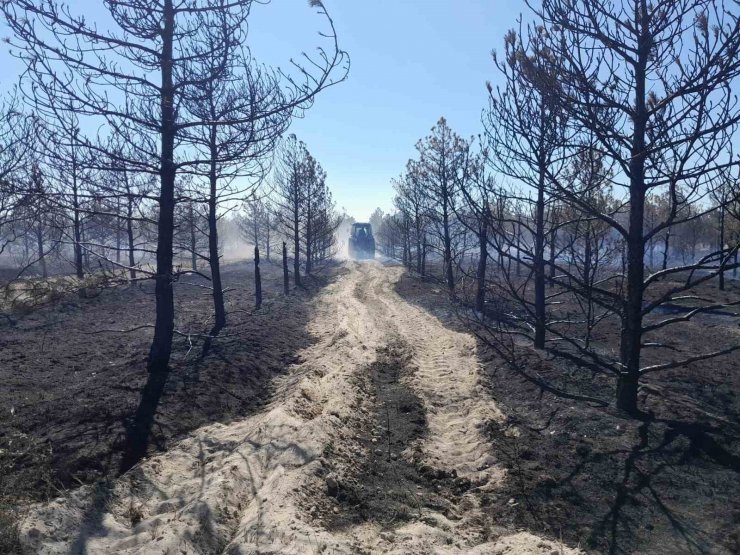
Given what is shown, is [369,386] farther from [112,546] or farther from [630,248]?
[112,546]

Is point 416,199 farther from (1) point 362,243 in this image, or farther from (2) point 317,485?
(1) point 362,243

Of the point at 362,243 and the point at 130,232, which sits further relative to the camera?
the point at 362,243

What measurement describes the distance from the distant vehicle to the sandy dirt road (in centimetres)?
5470

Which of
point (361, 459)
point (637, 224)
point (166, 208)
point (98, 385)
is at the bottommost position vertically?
point (361, 459)

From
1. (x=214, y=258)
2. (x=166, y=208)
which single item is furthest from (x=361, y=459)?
(x=214, y=258)

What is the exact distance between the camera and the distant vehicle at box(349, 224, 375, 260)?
6312 centimetres

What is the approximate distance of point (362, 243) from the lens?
2505 inches

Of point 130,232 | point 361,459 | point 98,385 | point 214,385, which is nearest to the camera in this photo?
point 361,459

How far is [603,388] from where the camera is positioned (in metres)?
7.55

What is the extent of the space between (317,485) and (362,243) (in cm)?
5924

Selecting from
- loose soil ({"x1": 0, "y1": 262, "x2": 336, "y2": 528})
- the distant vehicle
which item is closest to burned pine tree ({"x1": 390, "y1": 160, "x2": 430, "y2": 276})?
loose soil ({"x1": 0, "y1": 262, "x2": 336, "y2": 528})

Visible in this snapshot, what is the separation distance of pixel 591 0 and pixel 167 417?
6.80 m

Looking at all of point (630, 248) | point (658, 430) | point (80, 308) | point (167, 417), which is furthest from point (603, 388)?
point (80, 308)

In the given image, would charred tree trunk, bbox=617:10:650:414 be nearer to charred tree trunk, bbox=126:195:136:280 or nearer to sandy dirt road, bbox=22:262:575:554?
sandy dirt road, bbox=22:262:575:554
